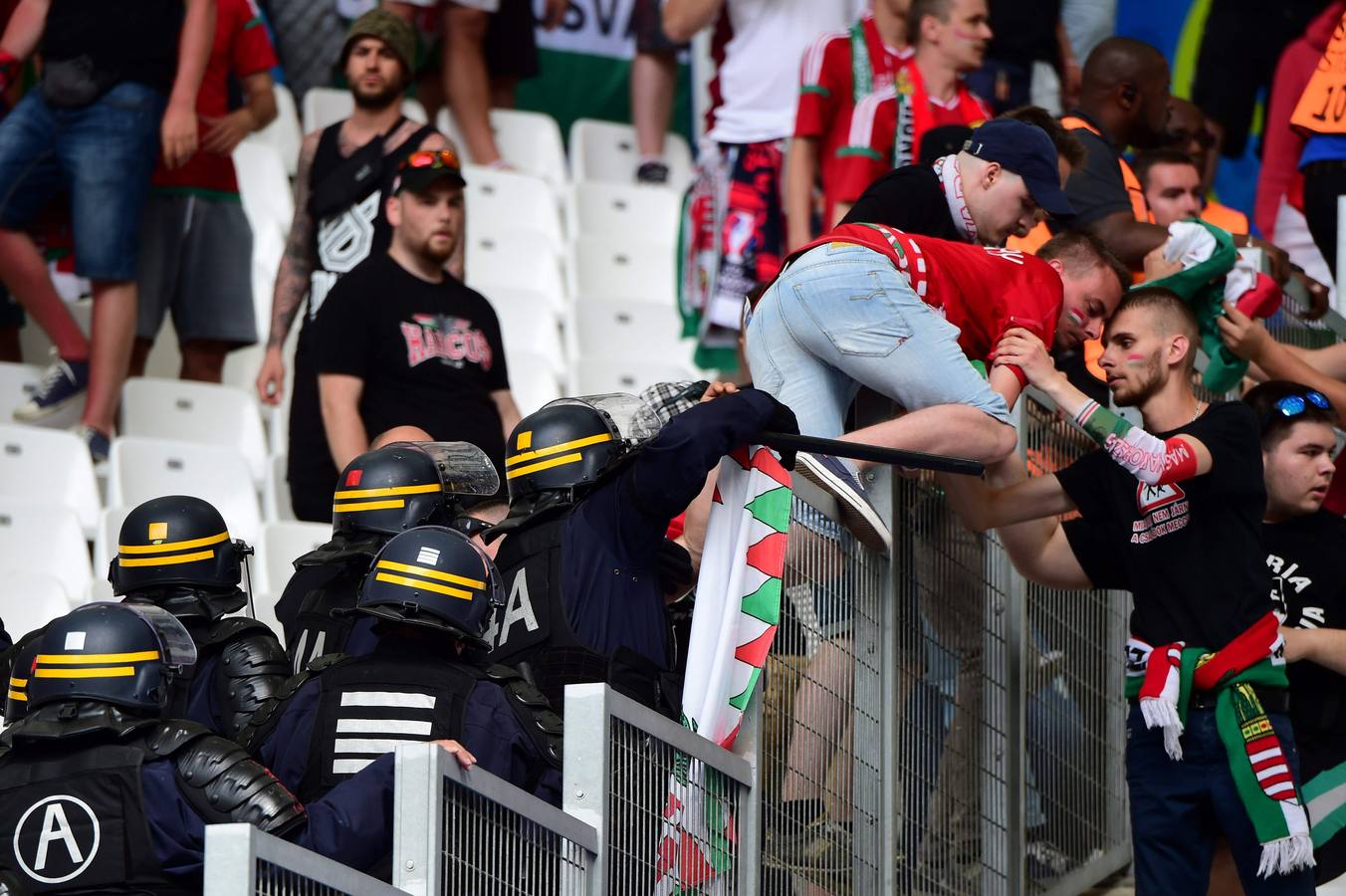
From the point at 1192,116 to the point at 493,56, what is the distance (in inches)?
142

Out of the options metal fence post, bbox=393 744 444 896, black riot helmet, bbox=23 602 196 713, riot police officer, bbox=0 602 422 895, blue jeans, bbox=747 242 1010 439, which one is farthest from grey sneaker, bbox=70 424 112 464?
metal fence post, bbox=393 744 444 896

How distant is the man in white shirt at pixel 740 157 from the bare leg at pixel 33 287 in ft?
7.88

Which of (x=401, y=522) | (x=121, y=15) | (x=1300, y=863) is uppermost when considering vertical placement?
(x=121, y=15)

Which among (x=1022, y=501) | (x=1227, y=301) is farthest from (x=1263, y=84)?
(x=1022, y=501)

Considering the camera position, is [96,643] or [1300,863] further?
[1300,863]

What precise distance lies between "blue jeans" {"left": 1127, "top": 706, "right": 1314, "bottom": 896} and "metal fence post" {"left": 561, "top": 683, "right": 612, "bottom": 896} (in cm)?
156

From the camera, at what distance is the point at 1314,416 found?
5711 mm

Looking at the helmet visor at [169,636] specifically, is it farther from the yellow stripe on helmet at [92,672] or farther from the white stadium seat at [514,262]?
the white stadium seat at [514,262]

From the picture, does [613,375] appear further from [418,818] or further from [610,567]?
[418,818]

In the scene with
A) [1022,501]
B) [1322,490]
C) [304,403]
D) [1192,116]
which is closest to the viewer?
[1022,501]

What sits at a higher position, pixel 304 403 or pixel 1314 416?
pixel 1314 416

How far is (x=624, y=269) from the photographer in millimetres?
10398

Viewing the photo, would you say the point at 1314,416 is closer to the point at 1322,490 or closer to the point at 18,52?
the point at 1322,490

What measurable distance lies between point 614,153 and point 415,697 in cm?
726
